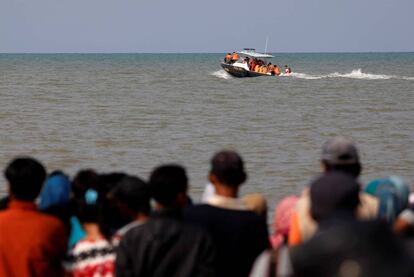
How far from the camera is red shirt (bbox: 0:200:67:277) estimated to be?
3.13 metres

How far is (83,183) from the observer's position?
12.9 feet

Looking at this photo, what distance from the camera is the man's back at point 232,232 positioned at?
3.15 metres

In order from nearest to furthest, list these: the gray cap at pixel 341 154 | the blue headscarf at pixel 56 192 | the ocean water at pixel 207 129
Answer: the gray cap at pixel 341 154 < the blue headscarf at pixel 56 192 < the ocean water at pixel 207 129

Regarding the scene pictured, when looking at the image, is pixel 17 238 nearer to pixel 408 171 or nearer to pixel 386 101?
pixel 408 171

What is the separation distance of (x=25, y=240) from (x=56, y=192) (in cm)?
67

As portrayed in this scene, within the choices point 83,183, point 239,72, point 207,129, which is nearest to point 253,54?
point 239,72

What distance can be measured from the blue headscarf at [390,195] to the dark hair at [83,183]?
4.28ft

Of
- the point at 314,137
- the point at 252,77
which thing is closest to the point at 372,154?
the point at 314,137

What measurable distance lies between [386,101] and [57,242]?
32.2 meters

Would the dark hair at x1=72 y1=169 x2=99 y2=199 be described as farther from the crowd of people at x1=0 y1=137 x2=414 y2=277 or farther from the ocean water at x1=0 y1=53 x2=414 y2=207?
the ocean water at x1=0 y1=53 x2=414 y2=207

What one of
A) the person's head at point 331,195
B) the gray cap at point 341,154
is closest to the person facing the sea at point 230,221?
the gray cap at point 341,154

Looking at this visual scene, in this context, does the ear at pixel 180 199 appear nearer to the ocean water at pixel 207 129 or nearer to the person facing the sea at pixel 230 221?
the person facing the sea at pixel 230 221

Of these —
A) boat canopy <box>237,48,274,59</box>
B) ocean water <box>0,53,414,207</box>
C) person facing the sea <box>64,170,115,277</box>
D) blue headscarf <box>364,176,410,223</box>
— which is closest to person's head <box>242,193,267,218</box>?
blue headscarf <box>364,176,410,223</box>

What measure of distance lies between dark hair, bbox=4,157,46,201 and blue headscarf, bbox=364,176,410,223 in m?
1.32
